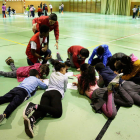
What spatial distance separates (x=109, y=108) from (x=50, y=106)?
886 mm

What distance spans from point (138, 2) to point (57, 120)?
Answer: 2570 cm

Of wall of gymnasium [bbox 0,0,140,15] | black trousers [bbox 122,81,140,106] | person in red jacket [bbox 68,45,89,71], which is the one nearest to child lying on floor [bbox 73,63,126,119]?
black trousers [bbox 122,81,140,106]

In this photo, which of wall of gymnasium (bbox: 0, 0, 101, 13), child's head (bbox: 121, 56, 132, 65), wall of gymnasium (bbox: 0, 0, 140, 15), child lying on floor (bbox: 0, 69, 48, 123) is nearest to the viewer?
child lying on floor (bbox: 0, 69, 48, 123)

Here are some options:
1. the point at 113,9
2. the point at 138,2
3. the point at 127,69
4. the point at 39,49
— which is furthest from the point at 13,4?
the point at 127,69

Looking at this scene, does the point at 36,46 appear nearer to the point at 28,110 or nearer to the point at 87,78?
the point at 87,78

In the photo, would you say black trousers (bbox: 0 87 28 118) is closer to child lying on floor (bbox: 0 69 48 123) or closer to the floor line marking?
child lying on floor (bbox: 0 69 48 123)

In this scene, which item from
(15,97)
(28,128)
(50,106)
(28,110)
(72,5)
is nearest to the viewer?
(28,128)

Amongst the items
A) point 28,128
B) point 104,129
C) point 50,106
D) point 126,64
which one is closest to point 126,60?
point 126,64

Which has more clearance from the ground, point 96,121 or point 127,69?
point 127,69

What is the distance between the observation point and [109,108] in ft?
7.55

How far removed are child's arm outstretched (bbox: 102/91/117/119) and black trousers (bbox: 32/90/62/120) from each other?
2.27 feet

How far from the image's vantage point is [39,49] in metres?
4.04

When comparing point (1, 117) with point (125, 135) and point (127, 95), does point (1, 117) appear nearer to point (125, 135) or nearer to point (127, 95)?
point (125, 135)

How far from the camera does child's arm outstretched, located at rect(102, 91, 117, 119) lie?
2251 mm
